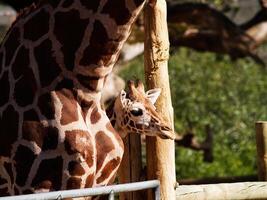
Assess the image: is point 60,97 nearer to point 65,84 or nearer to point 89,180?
point 65,84

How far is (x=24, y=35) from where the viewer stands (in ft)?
11.4

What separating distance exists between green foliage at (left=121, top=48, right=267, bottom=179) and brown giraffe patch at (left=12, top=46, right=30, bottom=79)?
522 centimetres

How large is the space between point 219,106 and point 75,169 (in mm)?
7186

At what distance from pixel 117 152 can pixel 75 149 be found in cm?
22

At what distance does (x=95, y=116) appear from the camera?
346cm

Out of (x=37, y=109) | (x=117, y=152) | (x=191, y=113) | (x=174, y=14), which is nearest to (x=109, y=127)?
(x=117, y=152)

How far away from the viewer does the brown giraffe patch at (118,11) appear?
332cm

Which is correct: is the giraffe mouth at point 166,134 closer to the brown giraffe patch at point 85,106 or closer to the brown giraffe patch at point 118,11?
the brown giraffe patch at point 85,106

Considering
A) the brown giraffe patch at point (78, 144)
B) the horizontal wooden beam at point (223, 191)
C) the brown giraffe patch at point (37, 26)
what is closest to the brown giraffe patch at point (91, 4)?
the brown giraffe patch at point (37, 26)

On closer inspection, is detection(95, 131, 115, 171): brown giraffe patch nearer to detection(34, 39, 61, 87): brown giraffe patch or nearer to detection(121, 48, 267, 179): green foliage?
detection(34, 39, 61, 87): brown giraffe patch

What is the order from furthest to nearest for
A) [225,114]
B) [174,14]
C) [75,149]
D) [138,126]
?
[225,114], [174,14], [138,126], [75,149]

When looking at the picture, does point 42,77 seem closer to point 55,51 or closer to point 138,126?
point 55,51

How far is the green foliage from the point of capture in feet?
29.4

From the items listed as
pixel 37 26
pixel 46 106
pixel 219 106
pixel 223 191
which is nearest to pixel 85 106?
pixel 46 106
